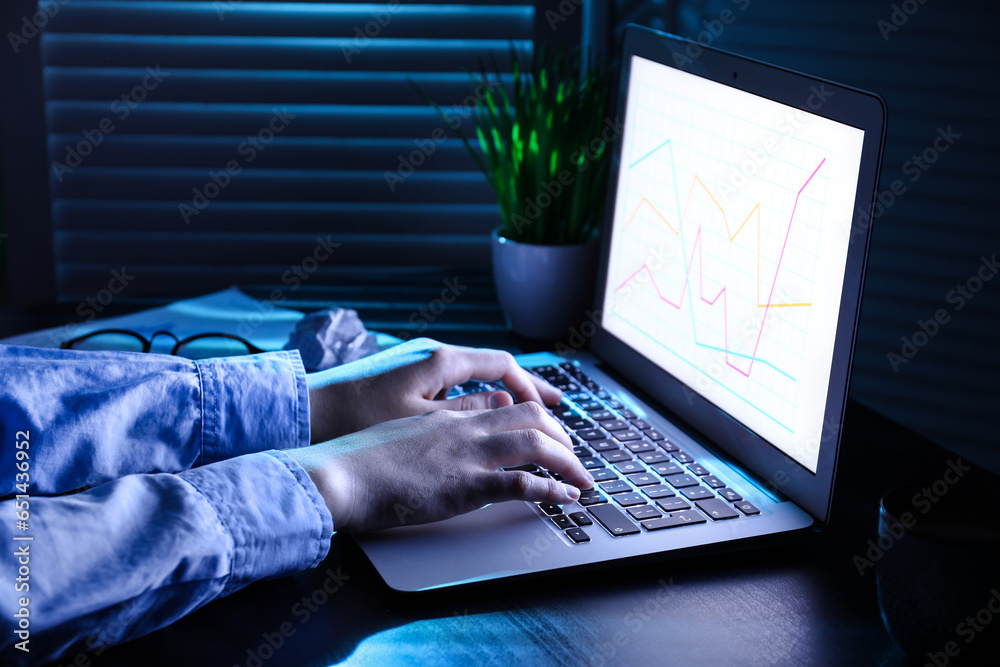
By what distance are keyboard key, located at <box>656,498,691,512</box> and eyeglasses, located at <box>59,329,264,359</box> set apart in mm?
499

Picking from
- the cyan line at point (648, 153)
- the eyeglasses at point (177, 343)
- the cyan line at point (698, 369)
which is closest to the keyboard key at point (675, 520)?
the cyan line at point (698, 369)

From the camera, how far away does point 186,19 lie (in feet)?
4.15

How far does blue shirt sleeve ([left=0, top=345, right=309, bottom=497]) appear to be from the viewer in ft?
2.21

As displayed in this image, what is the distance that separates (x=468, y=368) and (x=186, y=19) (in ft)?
2.48

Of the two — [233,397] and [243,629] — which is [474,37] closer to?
[233,397]

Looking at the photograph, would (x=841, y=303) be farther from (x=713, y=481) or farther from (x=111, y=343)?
(x=111, y=343)

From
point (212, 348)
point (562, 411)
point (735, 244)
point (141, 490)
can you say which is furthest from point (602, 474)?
point (212, 348)

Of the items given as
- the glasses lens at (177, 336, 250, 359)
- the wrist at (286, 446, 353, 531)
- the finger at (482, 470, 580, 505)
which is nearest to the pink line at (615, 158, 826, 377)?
the finger at (482, 470, 580, 505)

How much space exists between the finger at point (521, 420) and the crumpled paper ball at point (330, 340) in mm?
296

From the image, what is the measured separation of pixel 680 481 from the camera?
2.37 feet

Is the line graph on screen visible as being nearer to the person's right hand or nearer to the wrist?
the person's right hand

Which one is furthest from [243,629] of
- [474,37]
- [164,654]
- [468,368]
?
[474,37]

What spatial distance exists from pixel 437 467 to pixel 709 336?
0.96 ft

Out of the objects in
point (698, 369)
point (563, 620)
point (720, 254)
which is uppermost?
point (720, 254)
